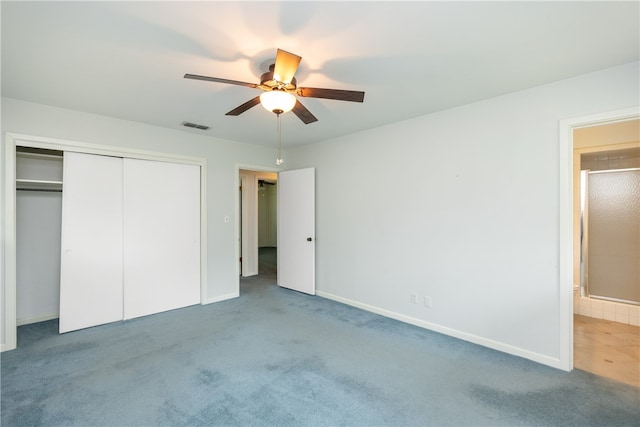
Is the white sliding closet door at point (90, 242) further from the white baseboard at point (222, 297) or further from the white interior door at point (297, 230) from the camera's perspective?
the white interior door at point (297, 230)

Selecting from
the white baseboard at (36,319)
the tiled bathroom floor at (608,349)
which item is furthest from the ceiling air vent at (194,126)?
the tiled bathroom floor at (608,349)

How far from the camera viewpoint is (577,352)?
9.01 ft

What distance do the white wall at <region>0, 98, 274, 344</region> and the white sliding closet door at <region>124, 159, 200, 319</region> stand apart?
0.22m

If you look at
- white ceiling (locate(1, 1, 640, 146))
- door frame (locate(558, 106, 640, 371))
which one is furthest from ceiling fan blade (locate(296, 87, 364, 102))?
door frame (locate(558, 106, 640, 371))

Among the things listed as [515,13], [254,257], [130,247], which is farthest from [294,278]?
[515,13]

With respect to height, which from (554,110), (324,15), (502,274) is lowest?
(502,274)

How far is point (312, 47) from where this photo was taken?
1.94 meters

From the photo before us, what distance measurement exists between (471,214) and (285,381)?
235cm

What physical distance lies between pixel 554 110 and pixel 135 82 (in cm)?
361

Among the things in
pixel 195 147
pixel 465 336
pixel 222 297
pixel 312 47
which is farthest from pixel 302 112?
pixel 222 297

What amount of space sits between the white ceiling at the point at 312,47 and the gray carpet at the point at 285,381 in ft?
7.99

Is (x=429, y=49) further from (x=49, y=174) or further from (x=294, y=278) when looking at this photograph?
(x=49, y=174)

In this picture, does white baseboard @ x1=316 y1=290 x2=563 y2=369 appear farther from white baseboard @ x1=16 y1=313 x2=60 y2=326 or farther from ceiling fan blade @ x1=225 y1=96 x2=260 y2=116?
white baseboard @ x1=16 y1=313 x2=60 y2=326

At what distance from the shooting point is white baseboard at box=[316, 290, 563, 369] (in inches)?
99.1
